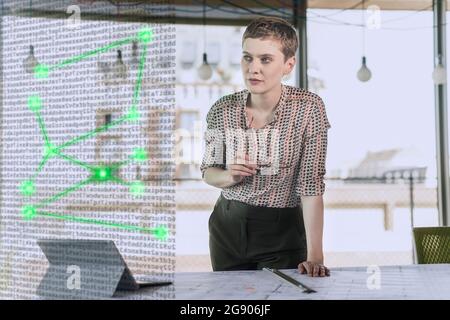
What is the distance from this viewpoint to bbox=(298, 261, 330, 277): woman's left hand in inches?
48.9

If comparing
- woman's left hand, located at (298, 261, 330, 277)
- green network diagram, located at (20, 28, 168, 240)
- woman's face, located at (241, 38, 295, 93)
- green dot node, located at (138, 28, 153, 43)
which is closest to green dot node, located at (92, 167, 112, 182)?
green network diagram, located at (20, 28, 168, 240)

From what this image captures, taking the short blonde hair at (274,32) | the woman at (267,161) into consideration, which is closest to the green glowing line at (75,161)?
the woman at (267,161)

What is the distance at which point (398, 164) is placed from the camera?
223 inches

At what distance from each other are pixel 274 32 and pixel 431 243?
3.26 ft

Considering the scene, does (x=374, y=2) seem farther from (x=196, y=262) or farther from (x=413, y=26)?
(x=196, y=262)

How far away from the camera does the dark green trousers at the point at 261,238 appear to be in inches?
57.0

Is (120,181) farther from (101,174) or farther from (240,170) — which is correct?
(240,170)

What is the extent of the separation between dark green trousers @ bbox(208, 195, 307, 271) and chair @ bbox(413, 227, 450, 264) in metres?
0.64

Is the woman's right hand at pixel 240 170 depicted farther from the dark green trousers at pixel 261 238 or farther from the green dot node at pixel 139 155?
the green dot node at pixel 139 155

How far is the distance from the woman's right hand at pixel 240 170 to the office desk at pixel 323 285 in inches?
9.6

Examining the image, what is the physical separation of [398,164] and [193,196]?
199 cm

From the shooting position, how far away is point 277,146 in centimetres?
150

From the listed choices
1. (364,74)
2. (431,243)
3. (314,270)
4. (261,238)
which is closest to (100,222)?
(314,270)

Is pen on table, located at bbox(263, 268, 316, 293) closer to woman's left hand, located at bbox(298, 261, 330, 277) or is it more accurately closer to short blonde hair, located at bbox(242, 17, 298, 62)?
woman's left hand, located at bbox(298, 261, 330, 277)
